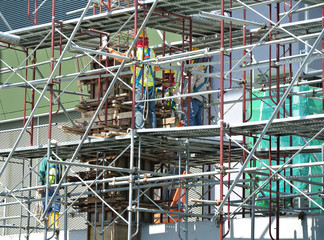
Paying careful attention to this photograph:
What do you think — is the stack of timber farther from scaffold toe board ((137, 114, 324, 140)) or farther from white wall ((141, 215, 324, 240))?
white wall ((141, 215, 324, 240))

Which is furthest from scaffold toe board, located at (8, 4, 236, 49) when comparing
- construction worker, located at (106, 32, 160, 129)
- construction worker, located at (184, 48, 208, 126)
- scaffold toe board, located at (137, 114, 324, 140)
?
scaffold toe board, located at (137, 114, 324, 140)

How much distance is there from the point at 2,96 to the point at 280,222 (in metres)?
18.6

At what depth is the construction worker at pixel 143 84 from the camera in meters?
18.9

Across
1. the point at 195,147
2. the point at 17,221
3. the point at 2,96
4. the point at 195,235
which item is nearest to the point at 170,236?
the point at 195,235

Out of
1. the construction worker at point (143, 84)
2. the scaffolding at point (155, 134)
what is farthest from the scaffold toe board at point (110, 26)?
the construction worker at point (143, 84)

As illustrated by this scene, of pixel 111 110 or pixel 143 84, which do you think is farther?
pixel 111 110

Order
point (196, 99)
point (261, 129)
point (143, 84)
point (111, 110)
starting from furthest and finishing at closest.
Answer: point (111, 110)
point (196, 99)
point (143, 84)
point (261, 129)

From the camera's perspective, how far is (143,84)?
62.2 ft

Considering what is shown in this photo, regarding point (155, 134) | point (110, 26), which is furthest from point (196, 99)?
point (110, 26)

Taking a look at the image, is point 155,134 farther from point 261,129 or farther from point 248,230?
point 248,230

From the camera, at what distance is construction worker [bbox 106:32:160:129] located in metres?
18.9

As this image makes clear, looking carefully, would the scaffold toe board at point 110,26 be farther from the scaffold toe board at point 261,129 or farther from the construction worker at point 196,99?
the scaffold toe board at point 261,129

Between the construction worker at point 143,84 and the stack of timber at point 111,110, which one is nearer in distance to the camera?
the construction worker at point 143,84

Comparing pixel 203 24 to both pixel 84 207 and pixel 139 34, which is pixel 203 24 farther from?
pixel 84 207
